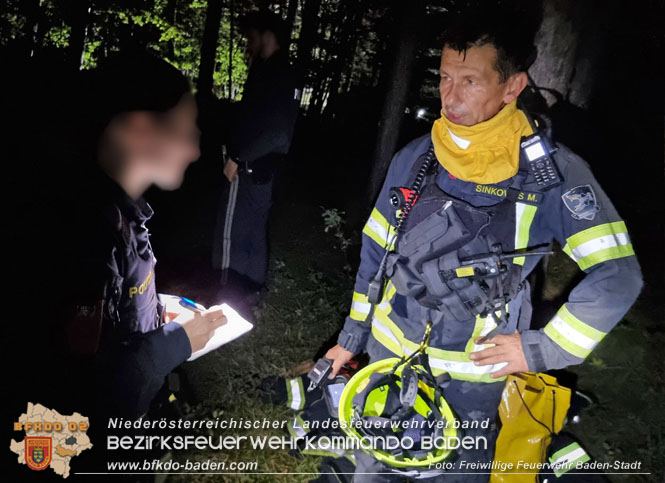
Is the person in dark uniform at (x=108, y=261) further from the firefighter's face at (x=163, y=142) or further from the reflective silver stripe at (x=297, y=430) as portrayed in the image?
the reflective silver stripe at (x=297, y=430)

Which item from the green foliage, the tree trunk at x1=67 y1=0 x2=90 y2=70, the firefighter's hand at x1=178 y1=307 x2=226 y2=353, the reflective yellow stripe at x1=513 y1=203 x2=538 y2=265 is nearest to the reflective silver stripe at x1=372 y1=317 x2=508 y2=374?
the reflective yellow stripe at x1=513 y1=203 x2=538 y2=265

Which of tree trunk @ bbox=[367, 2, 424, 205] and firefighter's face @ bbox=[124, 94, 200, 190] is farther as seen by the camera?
Result: tree trunk @ bbox=[367, 2, 424, 205]

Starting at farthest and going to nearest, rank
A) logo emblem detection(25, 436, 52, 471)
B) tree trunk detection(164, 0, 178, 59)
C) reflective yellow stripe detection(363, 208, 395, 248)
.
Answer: tree trunk detection(164, 0, 178, 59)
reflective yellow stripe detection(363, 208, 395, 248)
logo emblem detection(25, 436, 52, 471)

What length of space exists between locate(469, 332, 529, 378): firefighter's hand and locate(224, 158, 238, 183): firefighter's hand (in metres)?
2.67

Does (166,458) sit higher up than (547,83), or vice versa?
(547,83)

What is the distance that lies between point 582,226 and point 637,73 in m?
7.72

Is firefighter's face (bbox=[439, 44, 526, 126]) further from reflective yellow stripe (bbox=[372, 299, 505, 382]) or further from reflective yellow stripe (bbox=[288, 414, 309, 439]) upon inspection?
reflective yellow stripe (bbox=[288, 414, 309, 439])

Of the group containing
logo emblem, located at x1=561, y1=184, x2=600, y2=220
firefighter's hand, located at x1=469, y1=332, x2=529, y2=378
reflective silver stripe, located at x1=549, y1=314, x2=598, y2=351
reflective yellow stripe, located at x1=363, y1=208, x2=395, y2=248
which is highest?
logo emblem, located at x1=561, y1=184, x2=600, y2=220

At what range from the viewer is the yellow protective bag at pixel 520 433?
7.55 ft

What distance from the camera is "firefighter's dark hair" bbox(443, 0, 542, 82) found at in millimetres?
1890

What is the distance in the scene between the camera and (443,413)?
2.01 metres

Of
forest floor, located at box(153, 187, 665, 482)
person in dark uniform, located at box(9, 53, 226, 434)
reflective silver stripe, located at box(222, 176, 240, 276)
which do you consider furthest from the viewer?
reflective silver stripe, located at box(222, 176, 240, 276)

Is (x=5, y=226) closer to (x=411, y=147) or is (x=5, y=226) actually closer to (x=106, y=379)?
(x=106, y=379)

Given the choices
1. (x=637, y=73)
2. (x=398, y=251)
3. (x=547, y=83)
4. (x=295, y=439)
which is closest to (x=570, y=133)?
(x=547, y=83)
